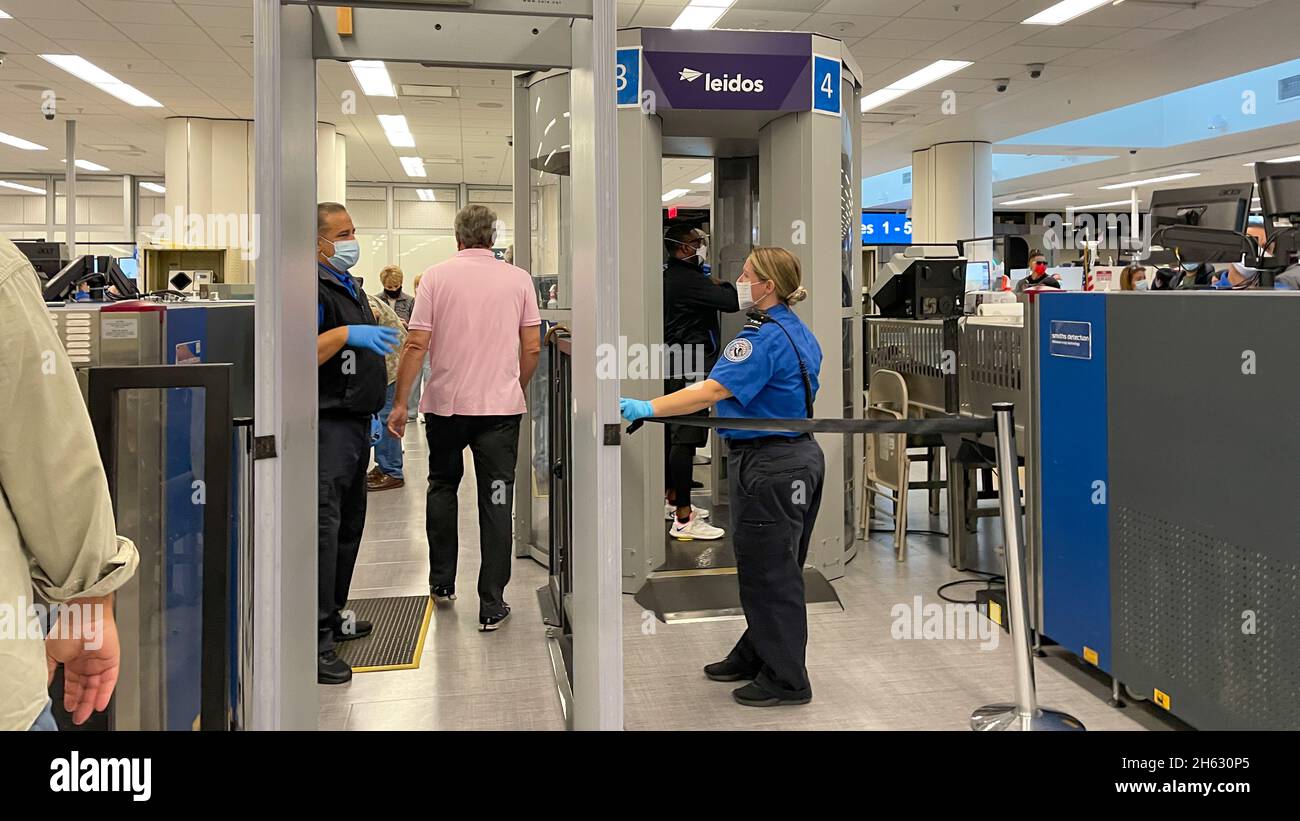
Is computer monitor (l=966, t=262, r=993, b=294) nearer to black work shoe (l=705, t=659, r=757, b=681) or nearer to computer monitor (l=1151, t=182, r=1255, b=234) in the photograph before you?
computer monitor (l=1151, t=182, r=1255, b=234)

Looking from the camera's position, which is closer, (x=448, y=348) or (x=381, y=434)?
(x=448, y=348)

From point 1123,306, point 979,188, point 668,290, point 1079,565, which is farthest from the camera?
point 979,188

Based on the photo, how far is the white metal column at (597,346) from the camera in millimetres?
2215

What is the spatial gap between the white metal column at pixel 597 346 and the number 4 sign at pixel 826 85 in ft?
7.96

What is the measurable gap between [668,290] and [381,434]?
3.03 meters

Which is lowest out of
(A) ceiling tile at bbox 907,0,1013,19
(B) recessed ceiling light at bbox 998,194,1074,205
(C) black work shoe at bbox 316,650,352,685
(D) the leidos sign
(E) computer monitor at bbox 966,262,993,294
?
(C) black work shoe at bbox 316,650,352,685

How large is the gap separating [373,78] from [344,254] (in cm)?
684

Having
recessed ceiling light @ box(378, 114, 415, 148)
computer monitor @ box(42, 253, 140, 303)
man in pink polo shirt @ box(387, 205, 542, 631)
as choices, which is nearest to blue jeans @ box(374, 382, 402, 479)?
computer monitor @ box(42, 253, 140, 303)

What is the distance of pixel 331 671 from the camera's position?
3451mm

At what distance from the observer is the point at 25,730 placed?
4.09 feet

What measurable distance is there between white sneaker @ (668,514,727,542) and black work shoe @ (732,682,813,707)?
7.02ft

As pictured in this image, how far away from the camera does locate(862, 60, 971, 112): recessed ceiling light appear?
944 centimetres
